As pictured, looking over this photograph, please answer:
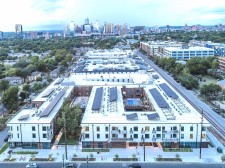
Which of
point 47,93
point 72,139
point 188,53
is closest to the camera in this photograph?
point 72,139

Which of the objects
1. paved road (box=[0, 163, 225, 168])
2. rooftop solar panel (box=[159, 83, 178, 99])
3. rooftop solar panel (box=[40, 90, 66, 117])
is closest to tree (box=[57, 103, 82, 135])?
rooftop solar panel (box=[40, 90, 66, 117])

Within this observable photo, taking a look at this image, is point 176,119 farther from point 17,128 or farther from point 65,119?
point 17,128

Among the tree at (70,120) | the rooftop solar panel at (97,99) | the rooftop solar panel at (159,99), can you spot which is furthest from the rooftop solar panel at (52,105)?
the rooftop solar panel at (159,99)

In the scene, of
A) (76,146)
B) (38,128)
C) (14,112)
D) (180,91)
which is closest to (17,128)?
(38,128)

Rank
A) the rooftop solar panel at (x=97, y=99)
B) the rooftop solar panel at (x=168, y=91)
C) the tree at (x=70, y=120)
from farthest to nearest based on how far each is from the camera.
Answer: the rooftop solar panel at (x=168, y=91), the rooftop solar panel at (x=97, y=99), the tree at (x=70, y=120)

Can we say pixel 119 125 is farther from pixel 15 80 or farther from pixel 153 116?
pixel 15 80

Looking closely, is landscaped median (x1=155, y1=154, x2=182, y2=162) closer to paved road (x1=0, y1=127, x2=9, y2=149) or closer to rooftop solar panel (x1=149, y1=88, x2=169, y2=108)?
rooftop solar panel (x1=149, y1=88, x2=169, y2=108)

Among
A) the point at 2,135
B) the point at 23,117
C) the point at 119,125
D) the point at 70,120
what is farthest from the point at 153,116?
the point at 2,135

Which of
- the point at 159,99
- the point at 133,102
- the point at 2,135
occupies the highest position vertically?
the point at 159,99

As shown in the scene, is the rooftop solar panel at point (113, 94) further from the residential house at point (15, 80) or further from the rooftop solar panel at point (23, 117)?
the residential house at point (15, 80)
